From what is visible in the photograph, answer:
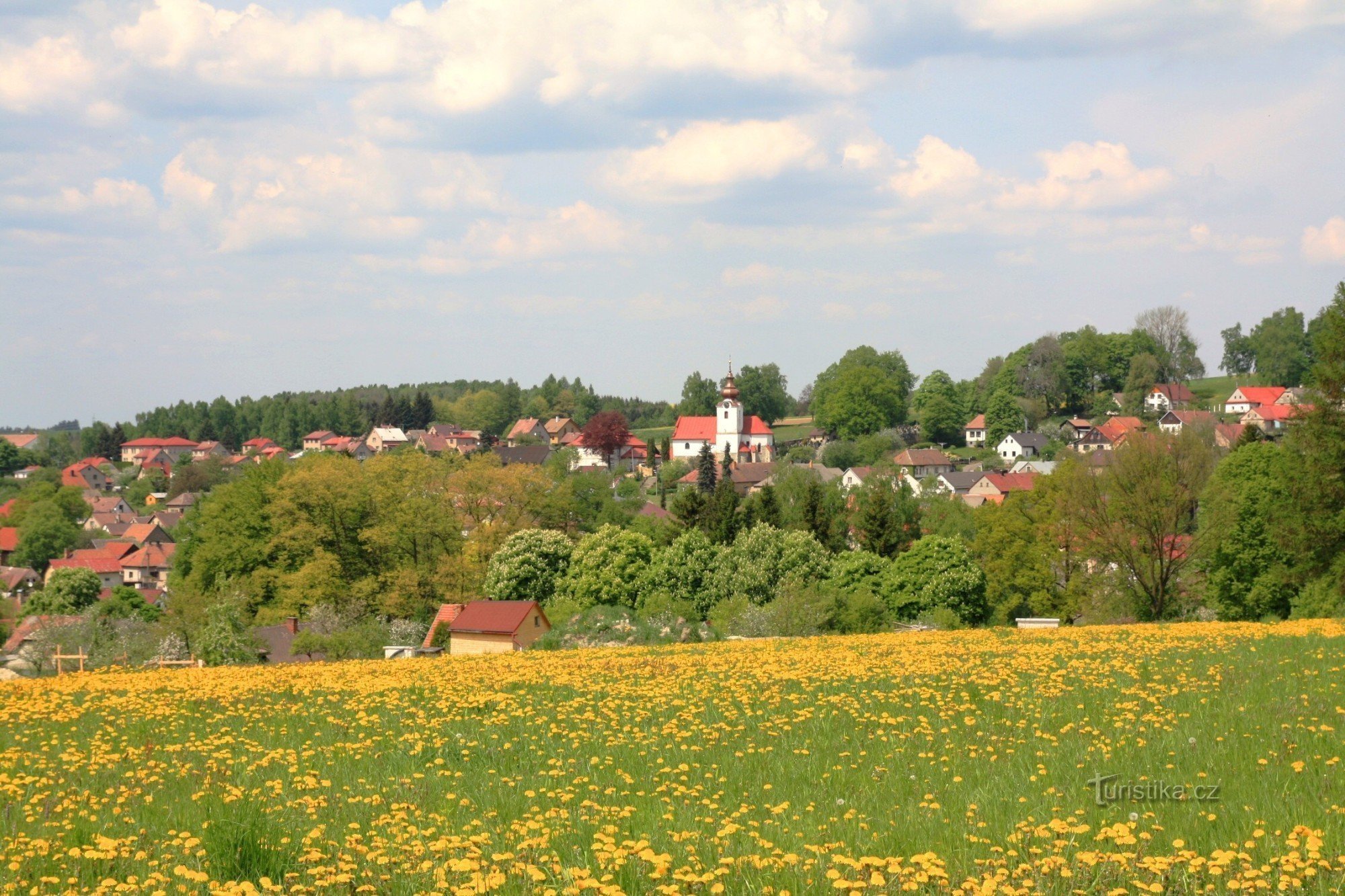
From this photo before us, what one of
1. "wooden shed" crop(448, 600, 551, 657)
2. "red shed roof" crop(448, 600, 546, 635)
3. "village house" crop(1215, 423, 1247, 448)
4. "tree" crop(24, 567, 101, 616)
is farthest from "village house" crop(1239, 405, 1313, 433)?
"tree" crop(24, 567, 101, 616)

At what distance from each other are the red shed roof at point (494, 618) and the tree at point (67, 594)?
6677cm

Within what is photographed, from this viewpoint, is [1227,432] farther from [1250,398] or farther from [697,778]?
[697,778]

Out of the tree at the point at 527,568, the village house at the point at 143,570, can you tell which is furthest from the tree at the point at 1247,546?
the village house at the point at 143,570

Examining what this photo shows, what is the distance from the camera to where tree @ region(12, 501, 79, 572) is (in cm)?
15488

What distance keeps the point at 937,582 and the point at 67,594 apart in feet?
272

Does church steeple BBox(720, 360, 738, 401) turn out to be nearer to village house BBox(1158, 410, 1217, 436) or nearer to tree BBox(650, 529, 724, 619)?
village house BBox(1158, 410, 1217, 436)

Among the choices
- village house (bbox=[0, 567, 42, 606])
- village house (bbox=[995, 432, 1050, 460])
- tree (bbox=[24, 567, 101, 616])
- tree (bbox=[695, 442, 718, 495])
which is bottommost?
village house (bbox=[0, 567, 42, 606])

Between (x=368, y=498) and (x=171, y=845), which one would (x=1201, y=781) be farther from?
(x=368, y=498)

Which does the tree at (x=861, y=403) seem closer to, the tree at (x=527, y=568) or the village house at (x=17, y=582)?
the village house at (x=17, y=582)

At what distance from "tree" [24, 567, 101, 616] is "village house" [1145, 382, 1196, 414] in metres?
157

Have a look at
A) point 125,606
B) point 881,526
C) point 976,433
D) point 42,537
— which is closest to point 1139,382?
point 976,433

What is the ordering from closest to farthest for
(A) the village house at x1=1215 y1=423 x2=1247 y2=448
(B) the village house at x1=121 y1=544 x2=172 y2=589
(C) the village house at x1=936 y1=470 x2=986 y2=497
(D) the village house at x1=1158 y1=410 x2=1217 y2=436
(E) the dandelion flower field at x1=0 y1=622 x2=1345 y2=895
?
(E) the dandelion flower field at x1=0 y1=622 x2=1345 y2=895 < (A) the village house at x1=1215 y1=423 x2=1247 y2=448 < (B) the village house at x1=121 y1=544 x2=172 y2=589 < (D) the village house at x1=1158 y1=410 x2=1217 y2=436 < (C) the village house at x1=936 y1=470 x2=986 y2=497

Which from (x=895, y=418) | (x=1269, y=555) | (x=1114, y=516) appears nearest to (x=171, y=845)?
(x=1114, y=516)

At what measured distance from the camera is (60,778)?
13.1 metres
